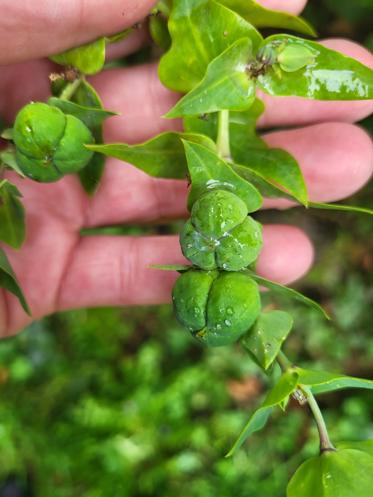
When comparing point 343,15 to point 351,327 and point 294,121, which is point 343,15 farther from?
point 351,327

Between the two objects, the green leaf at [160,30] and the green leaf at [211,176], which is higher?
the green leaf at [160,30]

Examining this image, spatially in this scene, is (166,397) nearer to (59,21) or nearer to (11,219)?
(11,219)

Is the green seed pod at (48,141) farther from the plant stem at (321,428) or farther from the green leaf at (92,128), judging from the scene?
the plant stem at (321,428)

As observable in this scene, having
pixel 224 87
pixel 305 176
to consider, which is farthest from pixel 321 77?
pixel 305 176

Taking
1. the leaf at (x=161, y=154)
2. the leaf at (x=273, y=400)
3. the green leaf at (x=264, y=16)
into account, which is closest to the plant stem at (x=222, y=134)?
the leaf at (x=161, y=154)

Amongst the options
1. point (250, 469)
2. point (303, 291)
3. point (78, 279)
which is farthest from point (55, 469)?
point (303, 291)

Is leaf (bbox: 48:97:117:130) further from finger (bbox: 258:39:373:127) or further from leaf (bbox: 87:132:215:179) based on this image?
finger (bbox: 258:39:373:127)
